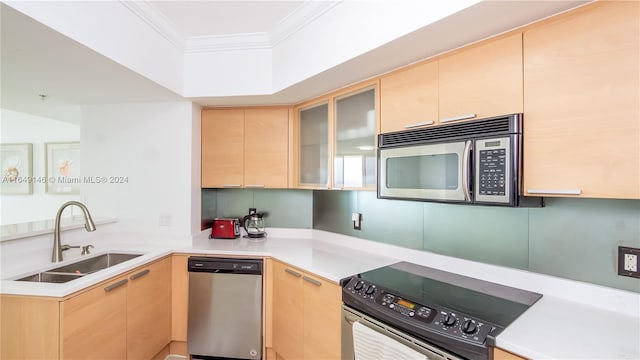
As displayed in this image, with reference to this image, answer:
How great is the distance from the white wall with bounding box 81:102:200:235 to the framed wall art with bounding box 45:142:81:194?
0.92 metres

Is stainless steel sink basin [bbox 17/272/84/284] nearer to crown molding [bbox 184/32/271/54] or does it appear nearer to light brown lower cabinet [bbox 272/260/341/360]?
light brown lower cabinet [bbox 272/260/341/360]

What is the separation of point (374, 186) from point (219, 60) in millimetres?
1545

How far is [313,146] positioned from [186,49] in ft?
4.04

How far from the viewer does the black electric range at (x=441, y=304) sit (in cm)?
105

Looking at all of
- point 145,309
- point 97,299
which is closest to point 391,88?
point 97,299

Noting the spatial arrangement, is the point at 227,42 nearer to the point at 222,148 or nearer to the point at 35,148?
the point at 222,148

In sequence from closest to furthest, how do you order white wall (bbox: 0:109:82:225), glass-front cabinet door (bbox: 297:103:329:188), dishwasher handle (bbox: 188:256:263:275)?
1. dishwasher handle (bbox: 188:256:263:275)
2. glass-front cabinet door (bbox: 297:103:329:188)
3. white wall (bbox: 0:109:82:225)

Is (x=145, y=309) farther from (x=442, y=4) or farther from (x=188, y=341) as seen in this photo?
(x=442, y=4)

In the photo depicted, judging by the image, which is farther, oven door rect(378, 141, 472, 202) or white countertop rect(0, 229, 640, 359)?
oven door rect(378, 141, 472, 202)

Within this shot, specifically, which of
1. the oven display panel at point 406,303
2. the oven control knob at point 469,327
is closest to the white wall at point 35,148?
the oven display panel at point 406,303

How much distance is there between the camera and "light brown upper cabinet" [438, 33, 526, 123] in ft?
3.98

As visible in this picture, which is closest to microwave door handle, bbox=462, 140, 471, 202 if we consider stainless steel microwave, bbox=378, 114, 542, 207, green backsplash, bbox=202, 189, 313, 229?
stainless steel microwave, bbox=378, 114, 542, 207

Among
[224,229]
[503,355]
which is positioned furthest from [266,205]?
[503,355]

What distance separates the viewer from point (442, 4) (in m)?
1.16
